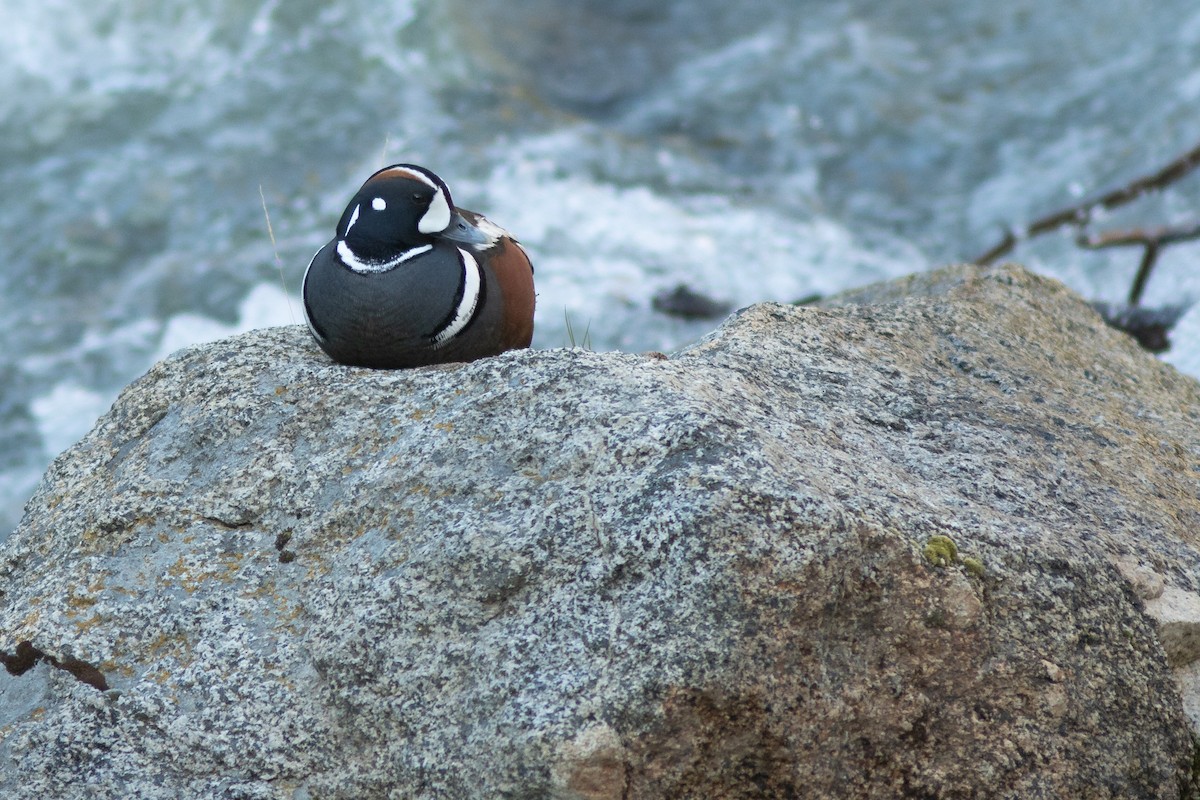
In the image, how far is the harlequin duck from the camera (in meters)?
3.66

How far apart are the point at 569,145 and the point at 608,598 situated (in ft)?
24.9

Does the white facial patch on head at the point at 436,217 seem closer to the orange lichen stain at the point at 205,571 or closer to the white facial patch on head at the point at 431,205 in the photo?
the white facial patch on head at the point at 431,205

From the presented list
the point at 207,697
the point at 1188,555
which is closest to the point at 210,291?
the point at 207,697

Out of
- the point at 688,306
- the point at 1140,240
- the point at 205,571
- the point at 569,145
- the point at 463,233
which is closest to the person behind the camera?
the point at 205,571

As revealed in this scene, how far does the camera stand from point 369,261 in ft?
12.3

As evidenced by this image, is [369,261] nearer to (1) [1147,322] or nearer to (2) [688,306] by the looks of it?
(1) [1147,322]

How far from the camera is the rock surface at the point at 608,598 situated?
8.75 feet

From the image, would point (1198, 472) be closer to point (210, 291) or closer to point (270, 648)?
point (270, 648)

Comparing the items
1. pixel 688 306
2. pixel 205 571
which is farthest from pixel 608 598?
pixel 688 306

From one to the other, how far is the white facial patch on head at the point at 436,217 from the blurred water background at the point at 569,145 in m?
4.26

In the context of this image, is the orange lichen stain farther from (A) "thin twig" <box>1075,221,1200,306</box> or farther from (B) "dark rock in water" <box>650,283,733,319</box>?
(B) "dark rock in water" <box>650,283,733,319</box>

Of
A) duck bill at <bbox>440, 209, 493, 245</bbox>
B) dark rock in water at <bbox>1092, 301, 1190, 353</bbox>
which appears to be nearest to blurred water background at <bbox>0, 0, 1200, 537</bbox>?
dark rock in water at <bbox>1092, 301, 1190, 353</bbox>

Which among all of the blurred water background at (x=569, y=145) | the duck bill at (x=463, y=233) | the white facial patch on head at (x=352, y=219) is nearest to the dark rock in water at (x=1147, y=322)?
the blurred water background at (x=569, y=145)

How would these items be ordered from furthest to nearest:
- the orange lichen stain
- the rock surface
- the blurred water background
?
the blurred water background, the orange lichen stain, the rock surface
